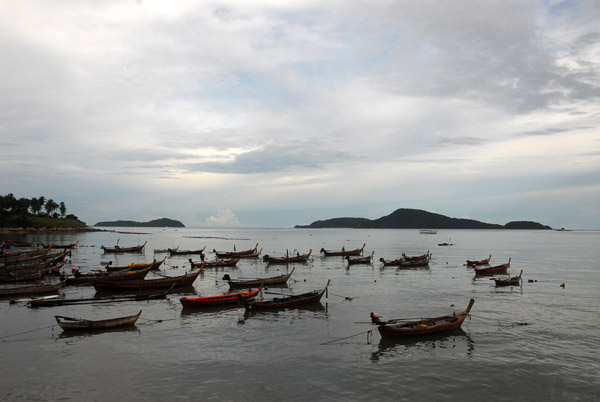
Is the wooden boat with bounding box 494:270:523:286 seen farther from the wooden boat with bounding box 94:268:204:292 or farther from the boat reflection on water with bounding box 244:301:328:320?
the wooden boat with bounding box 94:268:204:292

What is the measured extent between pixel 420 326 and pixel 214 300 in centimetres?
1628

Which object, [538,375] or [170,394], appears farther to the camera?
[538,375]

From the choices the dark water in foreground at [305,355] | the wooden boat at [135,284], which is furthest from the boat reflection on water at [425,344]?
the wooden boat at [135,284]

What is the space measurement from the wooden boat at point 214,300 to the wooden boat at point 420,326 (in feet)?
38.1

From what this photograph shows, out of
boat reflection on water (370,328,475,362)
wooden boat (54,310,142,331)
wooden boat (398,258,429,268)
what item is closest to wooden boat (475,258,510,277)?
wooden boat (398,258,429,268)

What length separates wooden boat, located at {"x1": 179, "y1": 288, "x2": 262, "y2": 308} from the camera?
1182 inches

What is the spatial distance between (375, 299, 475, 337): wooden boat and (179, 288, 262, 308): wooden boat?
11.6 m

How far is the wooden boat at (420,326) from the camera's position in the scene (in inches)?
890

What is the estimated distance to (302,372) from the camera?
17.9 meters

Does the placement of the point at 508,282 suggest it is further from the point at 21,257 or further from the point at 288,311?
the point at 21,257

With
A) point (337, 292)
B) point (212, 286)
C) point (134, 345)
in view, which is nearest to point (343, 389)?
point (134, 345)

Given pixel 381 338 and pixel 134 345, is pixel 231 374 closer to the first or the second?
pixel 134 345

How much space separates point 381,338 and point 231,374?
9.68 m

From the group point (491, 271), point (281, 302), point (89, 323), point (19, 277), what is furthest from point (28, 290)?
point (491, 271)
